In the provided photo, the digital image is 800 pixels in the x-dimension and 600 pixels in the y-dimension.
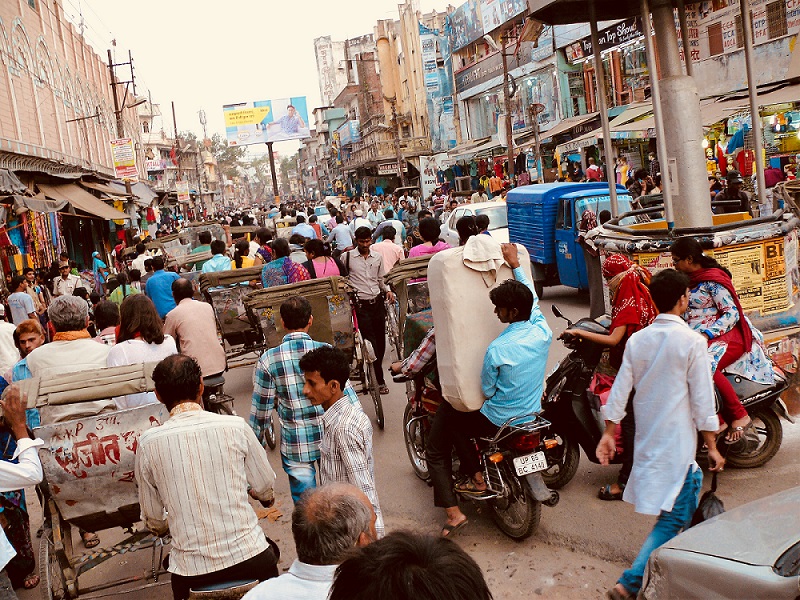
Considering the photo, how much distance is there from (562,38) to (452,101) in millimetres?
20895

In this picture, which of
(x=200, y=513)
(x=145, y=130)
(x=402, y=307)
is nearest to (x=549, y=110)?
(x=402, y=307)

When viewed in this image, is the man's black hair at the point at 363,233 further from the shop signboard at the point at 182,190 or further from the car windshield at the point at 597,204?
the shop signboard at the point at 182,190

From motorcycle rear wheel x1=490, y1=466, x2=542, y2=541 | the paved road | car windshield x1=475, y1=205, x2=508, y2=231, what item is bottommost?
the paved road

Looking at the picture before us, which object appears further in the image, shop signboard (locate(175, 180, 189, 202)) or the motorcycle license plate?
shop signboard (locate(175, 180, 189, 202))

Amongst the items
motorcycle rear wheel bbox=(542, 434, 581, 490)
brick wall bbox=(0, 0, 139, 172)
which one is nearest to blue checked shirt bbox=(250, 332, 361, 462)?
motorcycle rear wheel bbox=(542, 434, 581, 490)

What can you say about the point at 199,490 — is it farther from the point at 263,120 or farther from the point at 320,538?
the point at 263,120

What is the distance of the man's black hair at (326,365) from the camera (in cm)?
397

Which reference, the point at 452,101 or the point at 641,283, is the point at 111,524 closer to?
the point at 641,283

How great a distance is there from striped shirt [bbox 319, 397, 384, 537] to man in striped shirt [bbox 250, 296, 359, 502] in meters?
0.70

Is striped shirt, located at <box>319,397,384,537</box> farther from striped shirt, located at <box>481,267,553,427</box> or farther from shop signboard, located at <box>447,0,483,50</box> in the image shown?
shop signboard, located at <box>447,0,483,50</box>

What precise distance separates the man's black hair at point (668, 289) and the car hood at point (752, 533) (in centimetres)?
99

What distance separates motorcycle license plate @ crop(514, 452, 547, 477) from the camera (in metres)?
5.05

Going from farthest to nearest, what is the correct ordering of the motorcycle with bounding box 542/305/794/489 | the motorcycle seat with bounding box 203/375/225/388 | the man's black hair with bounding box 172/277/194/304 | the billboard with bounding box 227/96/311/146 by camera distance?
the billboard with bounding box 227/96/311/146
the man's black hair with bounding box 172/277/194/304
the motorcycle seat with bounding box 203/375/225/388
the motorcycle with bounding box 542/305/794/489

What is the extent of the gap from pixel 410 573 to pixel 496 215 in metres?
16.3
